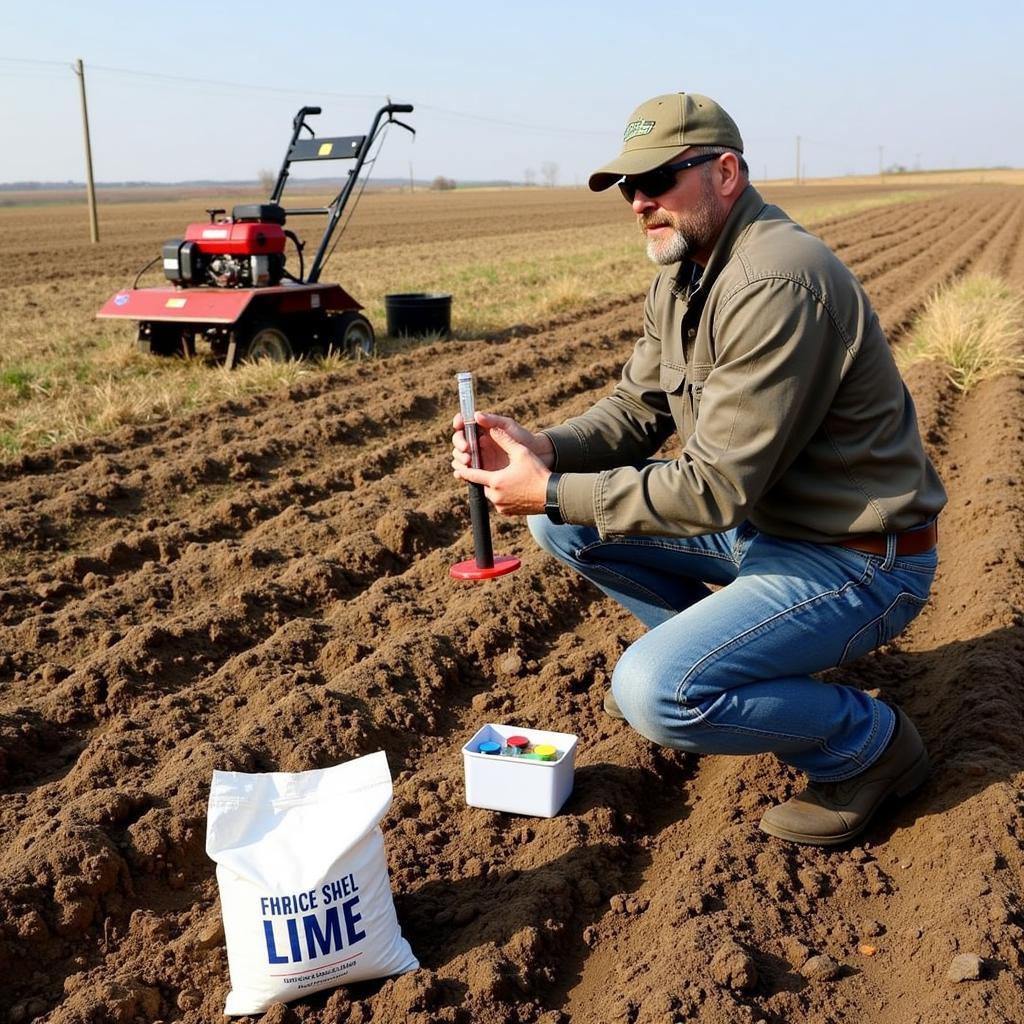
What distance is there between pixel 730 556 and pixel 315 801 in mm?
1476

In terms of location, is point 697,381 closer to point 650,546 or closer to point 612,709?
point 650,546

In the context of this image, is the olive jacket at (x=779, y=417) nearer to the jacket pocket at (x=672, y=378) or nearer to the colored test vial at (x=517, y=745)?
the jacket pocket at (x=672, y=378)

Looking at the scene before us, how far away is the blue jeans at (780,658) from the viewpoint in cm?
267

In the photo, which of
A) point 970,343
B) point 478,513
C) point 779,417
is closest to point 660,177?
point 779,417

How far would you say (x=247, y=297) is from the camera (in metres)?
7.92

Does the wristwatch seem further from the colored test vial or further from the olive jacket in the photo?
the colored test vial

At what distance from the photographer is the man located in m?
2.59

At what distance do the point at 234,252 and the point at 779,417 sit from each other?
6.51 metres

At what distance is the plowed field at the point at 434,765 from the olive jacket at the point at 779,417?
32.4 inches

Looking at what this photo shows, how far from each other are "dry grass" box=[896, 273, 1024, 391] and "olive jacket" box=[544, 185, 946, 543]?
5777mm

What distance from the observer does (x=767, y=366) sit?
255 cm

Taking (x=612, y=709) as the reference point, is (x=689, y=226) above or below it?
above

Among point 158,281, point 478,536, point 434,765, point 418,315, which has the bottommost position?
point 434,765

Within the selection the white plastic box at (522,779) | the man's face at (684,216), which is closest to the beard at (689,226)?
the man's face at (684,216)
